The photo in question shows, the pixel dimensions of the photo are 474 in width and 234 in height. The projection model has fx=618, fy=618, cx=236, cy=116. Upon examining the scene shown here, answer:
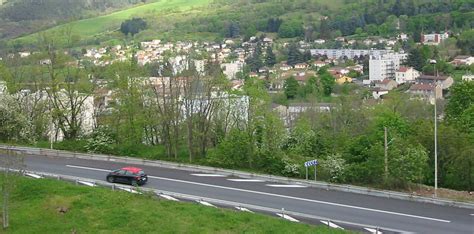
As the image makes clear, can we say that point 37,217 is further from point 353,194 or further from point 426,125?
point 426,125

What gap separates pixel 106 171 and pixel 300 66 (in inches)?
3215

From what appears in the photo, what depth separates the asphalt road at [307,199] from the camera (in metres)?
17.7

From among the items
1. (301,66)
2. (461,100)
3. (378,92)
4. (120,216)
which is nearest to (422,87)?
(378,92)

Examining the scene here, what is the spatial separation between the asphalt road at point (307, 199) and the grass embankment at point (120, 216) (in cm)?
209

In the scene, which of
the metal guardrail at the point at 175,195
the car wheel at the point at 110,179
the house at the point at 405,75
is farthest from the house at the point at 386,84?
the metal guardrail at the point at 175,195

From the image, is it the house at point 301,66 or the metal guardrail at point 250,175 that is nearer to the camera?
the metal guardrail at point 250,175

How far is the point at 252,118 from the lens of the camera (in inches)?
1010

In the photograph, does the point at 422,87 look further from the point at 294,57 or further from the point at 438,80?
the point at 294,57

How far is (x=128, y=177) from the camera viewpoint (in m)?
21.3

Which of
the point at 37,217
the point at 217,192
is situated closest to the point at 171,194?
the point at 217,192

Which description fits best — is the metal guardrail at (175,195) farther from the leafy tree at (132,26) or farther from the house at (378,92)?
the leafy tree at (132,26)

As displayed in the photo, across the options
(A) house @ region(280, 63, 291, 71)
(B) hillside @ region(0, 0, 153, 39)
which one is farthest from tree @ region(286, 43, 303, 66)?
(B) hillside @ region(0, 0, 153, 39)

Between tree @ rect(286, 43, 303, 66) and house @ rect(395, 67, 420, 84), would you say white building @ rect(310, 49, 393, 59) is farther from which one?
house @ rect(395, 67, 420, 84)

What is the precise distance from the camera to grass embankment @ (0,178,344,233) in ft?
54.5
